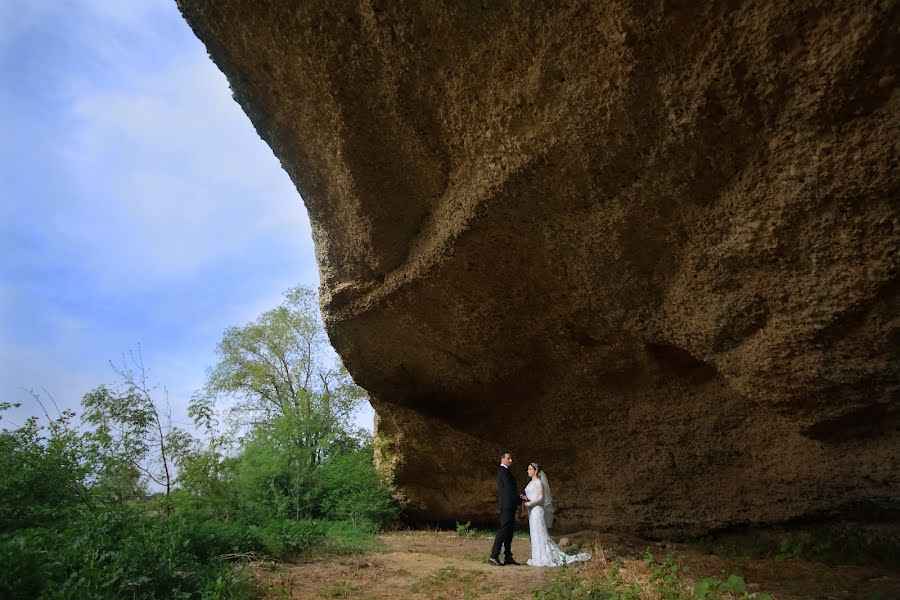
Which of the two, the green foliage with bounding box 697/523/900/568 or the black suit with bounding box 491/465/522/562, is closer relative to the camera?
the green foliage with bounding box 697/523/900/568

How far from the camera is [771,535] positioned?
5.96 m

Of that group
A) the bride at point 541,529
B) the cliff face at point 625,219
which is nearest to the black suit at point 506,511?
the bride at point 541,529

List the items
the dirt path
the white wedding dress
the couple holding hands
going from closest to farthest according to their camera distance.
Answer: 1. the dirt path
2. the white wedding dress
3. the couple holding hands

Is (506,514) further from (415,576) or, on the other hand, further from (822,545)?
(822,545)

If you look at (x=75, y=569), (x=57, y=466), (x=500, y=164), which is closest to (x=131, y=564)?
(x=75, y=569)

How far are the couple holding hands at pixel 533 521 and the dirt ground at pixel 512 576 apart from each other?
0.86 ft

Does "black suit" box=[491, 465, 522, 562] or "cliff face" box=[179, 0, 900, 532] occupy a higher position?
"cliff face" box=[179, 0, 900, 532]

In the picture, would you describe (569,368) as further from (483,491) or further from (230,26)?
(230,26)

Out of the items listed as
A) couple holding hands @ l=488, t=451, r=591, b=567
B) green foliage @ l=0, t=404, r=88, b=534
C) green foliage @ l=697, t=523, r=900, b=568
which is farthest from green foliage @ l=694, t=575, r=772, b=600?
green foliage @ l=0, t=404, r=88, b=534

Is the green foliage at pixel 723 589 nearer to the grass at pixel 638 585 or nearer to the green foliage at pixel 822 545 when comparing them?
the grass at pixel 638 585

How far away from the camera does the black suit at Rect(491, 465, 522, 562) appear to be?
6.27 m

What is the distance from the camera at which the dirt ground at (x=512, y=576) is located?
171 inches

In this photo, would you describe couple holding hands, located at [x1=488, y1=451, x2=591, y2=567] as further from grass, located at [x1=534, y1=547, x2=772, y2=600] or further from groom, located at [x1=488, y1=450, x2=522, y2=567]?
grass, located at [x1=534, y1=547, x2=772, y2=600]

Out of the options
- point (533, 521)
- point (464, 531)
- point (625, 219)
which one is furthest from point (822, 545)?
point (464, 531)
